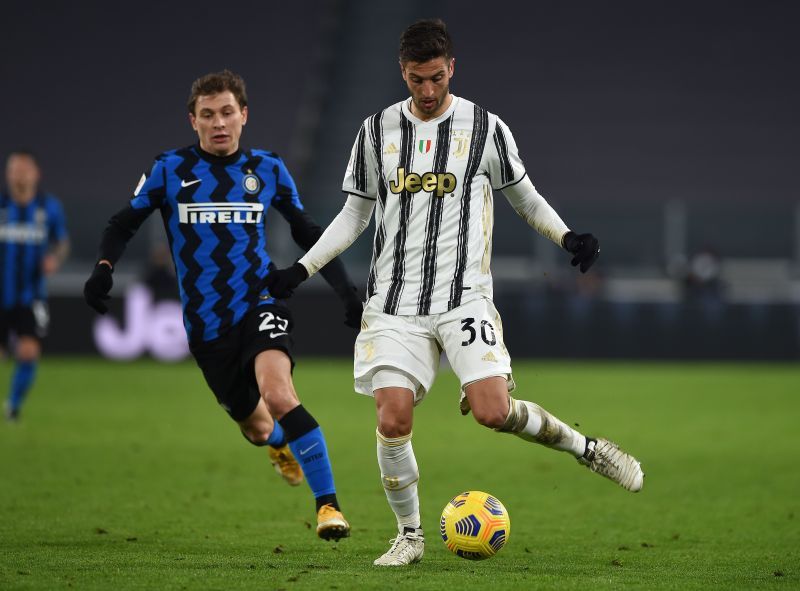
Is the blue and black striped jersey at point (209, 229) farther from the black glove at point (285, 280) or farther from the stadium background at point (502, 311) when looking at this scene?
the stadium background at point (502, 311)

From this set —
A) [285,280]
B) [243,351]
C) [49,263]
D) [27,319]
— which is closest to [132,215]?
[243,351]

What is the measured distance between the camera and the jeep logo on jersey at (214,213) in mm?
Result: 6023

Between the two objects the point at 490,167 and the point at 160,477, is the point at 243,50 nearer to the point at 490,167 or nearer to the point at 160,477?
the point at 160,477

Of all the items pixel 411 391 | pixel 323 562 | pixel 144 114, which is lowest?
pixel 323 562

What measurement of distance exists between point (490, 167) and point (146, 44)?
24.3 metres

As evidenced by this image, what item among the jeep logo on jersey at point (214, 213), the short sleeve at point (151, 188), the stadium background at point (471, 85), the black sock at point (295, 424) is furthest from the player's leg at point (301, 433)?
the stadium background at point (471, 85)

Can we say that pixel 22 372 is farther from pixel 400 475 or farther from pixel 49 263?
pixel 400 475

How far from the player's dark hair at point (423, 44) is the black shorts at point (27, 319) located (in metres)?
7.05

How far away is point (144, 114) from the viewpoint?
27.8 metres

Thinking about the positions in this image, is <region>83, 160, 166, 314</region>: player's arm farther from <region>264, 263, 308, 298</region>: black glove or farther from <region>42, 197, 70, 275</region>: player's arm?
<region>42, 197, 70, 275</region>: player's arm

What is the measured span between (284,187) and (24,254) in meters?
6.17

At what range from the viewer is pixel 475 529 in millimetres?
5160

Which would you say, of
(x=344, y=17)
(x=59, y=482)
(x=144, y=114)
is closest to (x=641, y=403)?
(x=59, y=482)

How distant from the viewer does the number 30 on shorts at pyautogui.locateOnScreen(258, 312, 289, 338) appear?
591 cm
